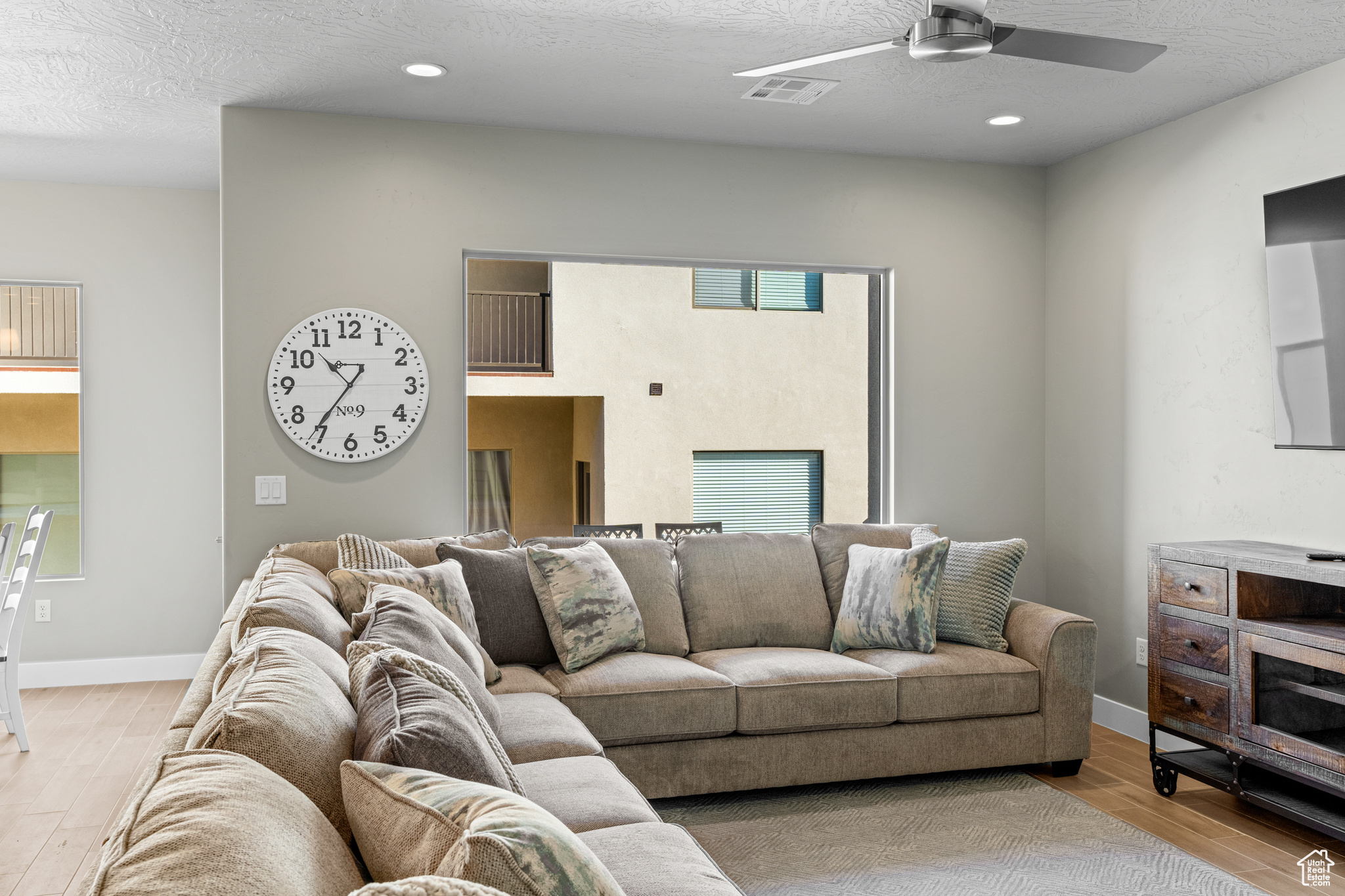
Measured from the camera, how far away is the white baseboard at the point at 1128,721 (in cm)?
401

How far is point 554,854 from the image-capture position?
1100 millimetres

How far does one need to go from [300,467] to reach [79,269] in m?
2.35

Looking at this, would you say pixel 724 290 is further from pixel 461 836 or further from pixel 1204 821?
pixel 461 836

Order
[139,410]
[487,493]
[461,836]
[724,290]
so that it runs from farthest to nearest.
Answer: [724,290]
[139,410]
[487,493]
[461,836]

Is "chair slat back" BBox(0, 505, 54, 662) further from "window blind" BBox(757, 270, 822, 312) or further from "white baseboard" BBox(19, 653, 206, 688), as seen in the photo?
"window blind" BBox(757, 270, 822, 312)

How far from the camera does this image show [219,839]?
0.95 metres

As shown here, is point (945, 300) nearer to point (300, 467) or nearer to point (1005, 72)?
point (1005, 72)

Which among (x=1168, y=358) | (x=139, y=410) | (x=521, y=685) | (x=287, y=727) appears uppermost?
(x=1168, y=358)

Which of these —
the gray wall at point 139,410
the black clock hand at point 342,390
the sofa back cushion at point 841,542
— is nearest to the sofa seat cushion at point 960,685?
the sofa back cushion at point 841,542

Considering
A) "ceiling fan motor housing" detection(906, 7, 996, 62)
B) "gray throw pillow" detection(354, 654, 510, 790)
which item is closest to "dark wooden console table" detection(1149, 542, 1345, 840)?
"ceiling fan motor housing" detection(906, 7, 996, 62)

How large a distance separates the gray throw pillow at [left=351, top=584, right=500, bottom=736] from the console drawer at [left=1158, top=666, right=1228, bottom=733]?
2.51m

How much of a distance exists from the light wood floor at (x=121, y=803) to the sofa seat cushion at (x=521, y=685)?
1237mm

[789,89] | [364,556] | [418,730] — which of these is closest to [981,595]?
[789,89]

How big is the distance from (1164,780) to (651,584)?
→ 79.9 inches
